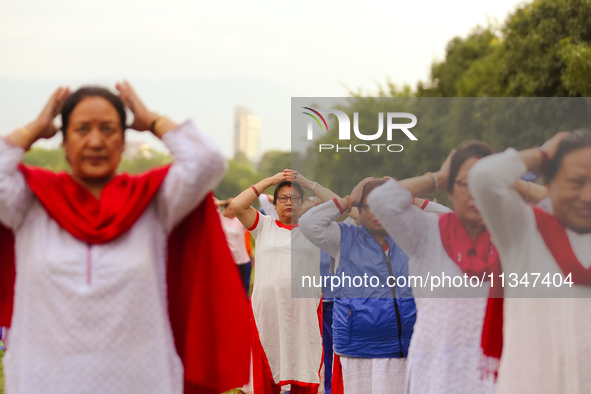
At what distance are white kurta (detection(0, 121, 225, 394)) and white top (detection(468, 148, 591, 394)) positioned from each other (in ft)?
4.05

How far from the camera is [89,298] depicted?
223cm

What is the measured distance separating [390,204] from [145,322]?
55.1 inches

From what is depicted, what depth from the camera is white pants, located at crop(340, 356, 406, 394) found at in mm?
4316

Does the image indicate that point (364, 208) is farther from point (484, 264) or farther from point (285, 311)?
point (285, 311)

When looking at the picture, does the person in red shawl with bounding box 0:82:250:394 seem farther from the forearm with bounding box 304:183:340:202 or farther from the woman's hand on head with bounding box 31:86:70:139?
the forearm with bounding box 304:183:340:202

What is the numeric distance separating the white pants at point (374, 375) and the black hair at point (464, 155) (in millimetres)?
1380

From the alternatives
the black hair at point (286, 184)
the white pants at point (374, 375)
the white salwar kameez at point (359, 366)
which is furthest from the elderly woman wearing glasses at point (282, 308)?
the white pants at point (374, 375)

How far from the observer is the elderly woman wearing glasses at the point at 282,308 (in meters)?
5.68

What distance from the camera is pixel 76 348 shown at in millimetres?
2225

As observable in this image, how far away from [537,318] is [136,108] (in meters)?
1.84

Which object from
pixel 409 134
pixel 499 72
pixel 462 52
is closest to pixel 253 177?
pixel 462 52

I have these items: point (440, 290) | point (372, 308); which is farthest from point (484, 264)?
point (372, 308)

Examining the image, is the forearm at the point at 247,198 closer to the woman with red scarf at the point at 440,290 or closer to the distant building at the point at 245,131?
the woman with red scarf at the point at 440,290

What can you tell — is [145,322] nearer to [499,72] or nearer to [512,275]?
[512,275]
